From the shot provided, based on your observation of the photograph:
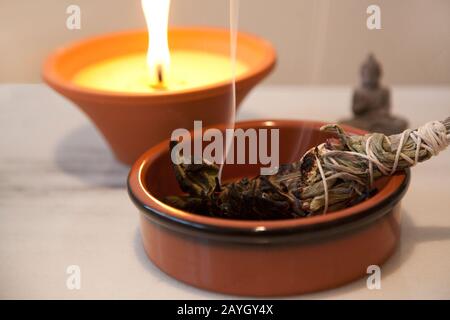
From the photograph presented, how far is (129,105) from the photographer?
618mm

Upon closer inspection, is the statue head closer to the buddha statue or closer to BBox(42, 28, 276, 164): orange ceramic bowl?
the buddha statue

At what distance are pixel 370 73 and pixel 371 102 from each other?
0.11ft

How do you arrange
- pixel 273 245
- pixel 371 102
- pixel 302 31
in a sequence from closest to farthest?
pixel 273 245, pixel 371 102, pixel 302 31

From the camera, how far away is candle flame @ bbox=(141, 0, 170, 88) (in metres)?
0.66

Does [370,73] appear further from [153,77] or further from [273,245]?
[273,245]

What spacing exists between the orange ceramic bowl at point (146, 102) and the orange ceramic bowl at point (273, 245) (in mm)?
141

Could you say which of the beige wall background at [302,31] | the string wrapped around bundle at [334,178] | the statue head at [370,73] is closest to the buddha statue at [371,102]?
the statue head at [370,73]

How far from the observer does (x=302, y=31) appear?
2.86ft

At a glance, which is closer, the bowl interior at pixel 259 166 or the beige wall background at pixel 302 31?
the bowl interior at pixel 259 166

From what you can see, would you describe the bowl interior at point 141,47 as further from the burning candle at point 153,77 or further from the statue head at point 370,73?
the statue head at point 370,73

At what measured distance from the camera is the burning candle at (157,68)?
26.1 inches

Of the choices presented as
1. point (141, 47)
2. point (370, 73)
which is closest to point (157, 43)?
point (141, 47)

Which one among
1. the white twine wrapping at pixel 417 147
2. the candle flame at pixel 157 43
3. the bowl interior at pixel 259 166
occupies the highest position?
the candle flame at pixel 157 43

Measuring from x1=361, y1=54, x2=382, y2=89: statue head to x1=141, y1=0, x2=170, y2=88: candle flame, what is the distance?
0.73 ft
